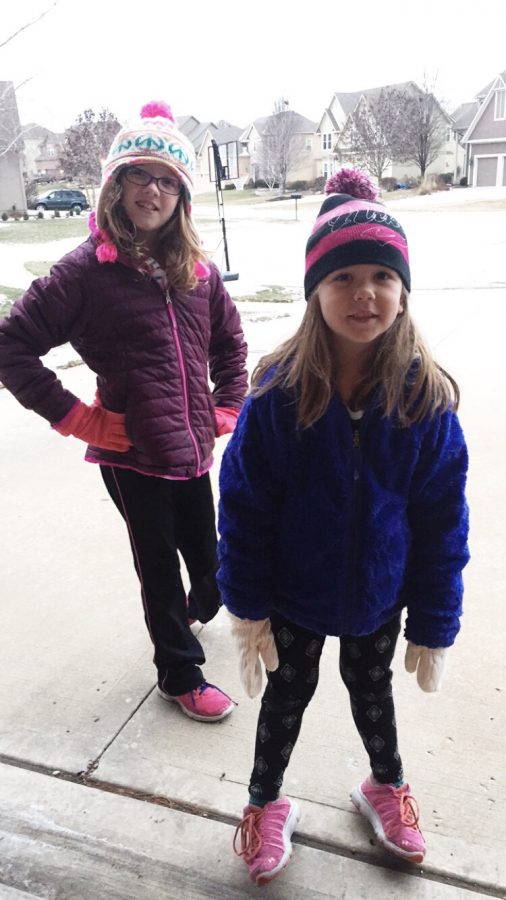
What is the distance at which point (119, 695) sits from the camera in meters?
2.34

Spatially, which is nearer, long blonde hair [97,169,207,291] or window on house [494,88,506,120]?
long blonde hair [97,169,207,291]

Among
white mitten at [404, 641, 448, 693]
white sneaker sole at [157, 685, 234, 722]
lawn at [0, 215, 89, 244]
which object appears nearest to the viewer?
white mitten at [404, 641, 448, 693]

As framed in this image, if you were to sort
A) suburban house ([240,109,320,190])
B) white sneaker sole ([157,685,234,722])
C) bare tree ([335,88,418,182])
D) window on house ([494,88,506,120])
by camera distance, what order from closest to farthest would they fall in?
white sneaker sole ([157,685,234,722]) < bare tree ([335,88,418,182]) < window on house ([494,88,506,120]) < suburban house ([240,109,320,190])

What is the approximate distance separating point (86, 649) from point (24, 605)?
426mm

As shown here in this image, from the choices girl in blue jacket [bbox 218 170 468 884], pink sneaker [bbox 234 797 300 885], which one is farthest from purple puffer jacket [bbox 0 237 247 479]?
pink sneaker [bbox 234 797 300 885]

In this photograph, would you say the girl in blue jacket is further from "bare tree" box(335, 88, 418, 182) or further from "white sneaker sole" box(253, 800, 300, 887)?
"bare tree" box(335, 88, 418, 182)

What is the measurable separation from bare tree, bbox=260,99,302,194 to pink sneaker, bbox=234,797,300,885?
53082 millimetres

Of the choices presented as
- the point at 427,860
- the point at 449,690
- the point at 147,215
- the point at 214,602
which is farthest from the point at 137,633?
the point at 147,215

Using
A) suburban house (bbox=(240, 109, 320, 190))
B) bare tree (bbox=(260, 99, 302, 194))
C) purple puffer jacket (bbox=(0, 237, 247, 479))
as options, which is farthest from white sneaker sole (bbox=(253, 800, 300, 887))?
suburban house (bbox=(240, 109, 320, 190))

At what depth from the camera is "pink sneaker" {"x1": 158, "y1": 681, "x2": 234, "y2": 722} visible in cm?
221

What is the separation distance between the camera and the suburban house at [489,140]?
45.0 meters

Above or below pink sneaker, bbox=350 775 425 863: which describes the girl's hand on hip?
above

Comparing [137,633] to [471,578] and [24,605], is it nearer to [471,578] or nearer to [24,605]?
[24,605]

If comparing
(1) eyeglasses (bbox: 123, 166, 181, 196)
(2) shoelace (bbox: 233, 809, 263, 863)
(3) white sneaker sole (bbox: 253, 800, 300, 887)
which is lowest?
(3) white sneaker sole (bbox: 253, 800, 300, 887)
